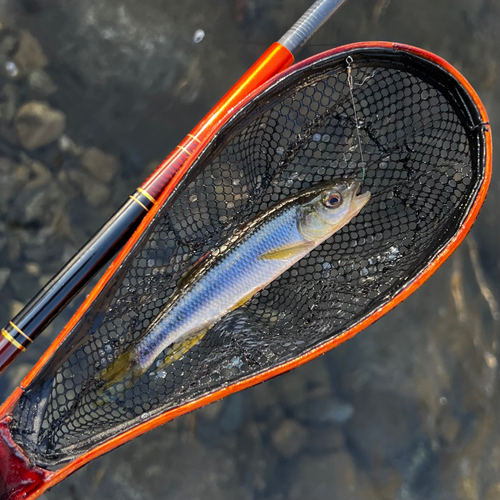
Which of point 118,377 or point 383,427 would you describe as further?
point 383,427

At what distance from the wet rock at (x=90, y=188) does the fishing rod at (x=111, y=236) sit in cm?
96

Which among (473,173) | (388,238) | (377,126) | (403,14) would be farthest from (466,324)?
(403,14)

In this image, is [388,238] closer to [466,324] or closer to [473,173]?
[473,173]

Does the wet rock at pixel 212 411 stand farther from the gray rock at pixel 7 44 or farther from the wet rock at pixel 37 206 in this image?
the gray rock at pixel 7 44

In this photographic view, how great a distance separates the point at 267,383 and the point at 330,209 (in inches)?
65.2

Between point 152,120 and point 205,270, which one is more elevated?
point 152,120

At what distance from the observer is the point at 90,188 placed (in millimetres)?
3377

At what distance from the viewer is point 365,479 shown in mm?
3422

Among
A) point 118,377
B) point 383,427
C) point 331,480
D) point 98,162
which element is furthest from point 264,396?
point 98,162

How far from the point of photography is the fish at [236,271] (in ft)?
7.90

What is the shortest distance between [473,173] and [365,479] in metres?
2.54

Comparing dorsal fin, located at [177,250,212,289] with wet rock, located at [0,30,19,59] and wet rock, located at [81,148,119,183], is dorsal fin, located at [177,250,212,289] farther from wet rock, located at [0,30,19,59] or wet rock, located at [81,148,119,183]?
wet rock, located at [0,30,19,59]

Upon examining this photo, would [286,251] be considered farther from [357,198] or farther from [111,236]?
[111,236]

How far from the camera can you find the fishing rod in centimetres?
242
